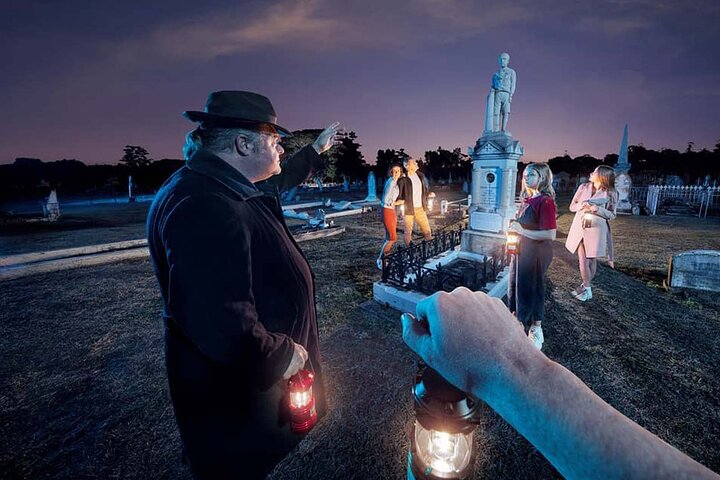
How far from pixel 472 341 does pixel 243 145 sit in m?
1.71

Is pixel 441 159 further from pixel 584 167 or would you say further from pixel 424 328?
pixel 424 328

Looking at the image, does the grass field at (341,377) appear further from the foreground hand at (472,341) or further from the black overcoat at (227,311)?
the foreground hand at (472,341)

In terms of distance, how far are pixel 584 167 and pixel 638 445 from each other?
9932 centimetres

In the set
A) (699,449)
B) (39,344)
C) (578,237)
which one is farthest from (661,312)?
(39,344)

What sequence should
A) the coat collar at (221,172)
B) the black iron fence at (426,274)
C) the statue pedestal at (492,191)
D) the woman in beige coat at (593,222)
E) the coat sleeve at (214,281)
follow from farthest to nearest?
the statue pedestal at (492,191), the black iron fence at (426,274), the woman in beige coat at (593,222), the coat collar at (221,172), the coat sleeve at (214,281)

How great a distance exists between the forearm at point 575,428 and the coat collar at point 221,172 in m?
1.54

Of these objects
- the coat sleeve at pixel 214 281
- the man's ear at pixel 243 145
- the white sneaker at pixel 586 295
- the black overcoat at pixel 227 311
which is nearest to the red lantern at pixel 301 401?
the black overcoat at pixel 227 311

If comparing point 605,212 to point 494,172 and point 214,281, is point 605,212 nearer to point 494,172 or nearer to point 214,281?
point 494,172

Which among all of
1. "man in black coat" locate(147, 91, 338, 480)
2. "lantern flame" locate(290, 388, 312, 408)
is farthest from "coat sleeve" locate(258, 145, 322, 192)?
"lantern flame" locate(290, 388, 312, 408)

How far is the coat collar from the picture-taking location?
169 cm

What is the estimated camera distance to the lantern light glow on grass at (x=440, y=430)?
93cm

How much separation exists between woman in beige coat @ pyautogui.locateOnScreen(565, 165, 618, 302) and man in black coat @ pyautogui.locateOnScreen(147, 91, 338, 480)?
18.2ft

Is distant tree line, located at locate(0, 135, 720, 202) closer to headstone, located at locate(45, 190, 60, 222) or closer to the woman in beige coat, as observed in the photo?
headstone, located at locate(45, 190, 60, 222)

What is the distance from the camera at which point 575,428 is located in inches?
22.5
